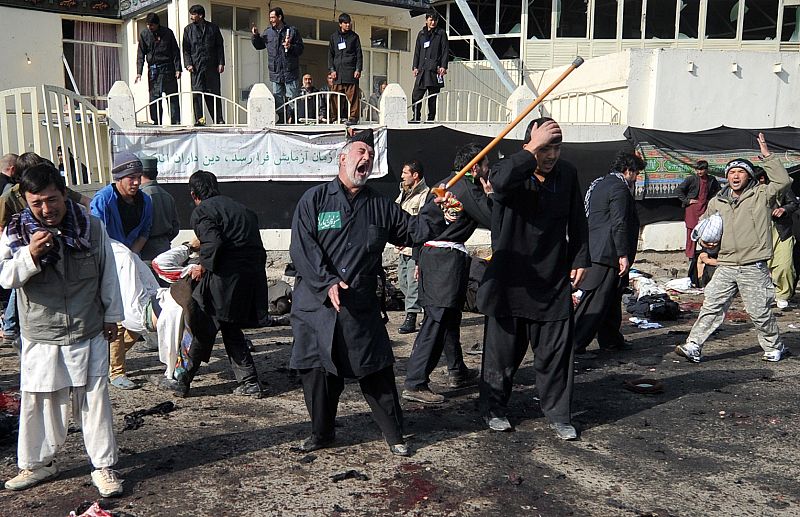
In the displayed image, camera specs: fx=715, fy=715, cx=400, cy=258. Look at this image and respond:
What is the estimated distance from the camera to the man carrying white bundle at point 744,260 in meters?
6.16

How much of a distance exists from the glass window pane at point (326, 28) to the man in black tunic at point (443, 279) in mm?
11607

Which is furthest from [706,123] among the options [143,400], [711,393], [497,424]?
[143,400]

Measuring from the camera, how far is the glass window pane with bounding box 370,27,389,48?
16.9 m

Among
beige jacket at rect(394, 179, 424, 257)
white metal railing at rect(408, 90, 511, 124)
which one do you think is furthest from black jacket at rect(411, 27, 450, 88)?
beige jacket at rect(394, 179, 424, 257)

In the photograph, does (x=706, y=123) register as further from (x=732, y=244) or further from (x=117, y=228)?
(x=117, y=228)

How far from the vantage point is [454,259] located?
543 centimetres

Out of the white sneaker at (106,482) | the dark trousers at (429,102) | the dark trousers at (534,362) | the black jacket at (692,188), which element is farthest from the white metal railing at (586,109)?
the white sneaker at (106,482)

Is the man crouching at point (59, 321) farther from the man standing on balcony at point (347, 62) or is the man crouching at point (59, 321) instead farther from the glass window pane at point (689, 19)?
the glass window pane at point (689, 19)

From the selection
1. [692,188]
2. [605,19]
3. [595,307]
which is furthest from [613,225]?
[605,19]

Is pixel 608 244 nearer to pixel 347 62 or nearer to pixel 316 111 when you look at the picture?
pixel 316 111

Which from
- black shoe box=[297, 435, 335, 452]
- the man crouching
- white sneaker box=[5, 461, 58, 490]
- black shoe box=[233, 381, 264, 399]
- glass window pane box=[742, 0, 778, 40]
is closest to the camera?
the man crouching

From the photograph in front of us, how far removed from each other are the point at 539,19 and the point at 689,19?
3.89 m

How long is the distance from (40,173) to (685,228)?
11017mm

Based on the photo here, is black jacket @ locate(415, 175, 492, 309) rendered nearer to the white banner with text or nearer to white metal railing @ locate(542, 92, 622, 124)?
the white banner with text
